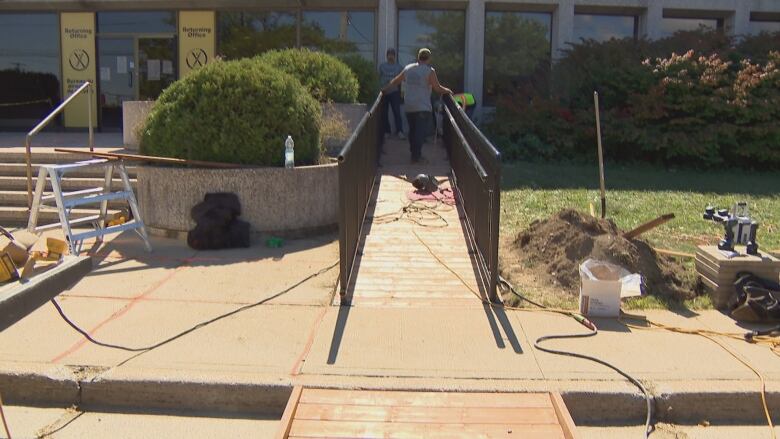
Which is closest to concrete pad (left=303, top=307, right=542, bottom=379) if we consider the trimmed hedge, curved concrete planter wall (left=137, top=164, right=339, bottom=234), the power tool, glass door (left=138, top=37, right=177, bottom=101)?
the power tool

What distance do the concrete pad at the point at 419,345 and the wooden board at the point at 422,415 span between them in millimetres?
257

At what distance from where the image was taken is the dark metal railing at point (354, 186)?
5.77 meters

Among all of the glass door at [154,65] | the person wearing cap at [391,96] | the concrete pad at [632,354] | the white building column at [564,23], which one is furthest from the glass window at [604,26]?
the concrete pad at [632,354]

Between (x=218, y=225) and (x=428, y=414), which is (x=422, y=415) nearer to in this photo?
(x=428, y=414)

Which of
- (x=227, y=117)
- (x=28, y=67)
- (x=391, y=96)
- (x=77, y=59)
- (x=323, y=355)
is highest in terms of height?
(x=77, y=59)

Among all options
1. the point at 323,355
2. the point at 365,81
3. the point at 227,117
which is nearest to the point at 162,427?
the point at 323,355

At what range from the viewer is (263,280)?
6.48 meters

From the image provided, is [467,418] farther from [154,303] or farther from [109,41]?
[109,41]

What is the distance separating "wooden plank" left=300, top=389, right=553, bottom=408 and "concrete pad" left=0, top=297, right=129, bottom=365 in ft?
6.18

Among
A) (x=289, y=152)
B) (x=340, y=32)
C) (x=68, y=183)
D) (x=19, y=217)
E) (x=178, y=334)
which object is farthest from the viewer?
(x=340, y=32)

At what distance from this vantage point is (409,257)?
7.09 meters

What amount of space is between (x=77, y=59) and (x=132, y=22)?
1.68 metres

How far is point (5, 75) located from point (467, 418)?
18170 mm

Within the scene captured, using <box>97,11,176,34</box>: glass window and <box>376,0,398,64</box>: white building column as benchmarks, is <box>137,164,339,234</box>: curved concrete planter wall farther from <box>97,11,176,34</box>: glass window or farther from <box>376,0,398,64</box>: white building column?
<box>97,11,176,34</box>: glass window
